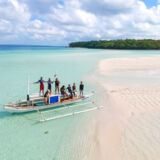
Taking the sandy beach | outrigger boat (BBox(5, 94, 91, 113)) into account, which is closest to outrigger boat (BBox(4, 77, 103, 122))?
outrigger boat (BBox(5, 94, 91, 113))

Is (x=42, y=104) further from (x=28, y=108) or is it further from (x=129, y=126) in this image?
(x=129, y=126)

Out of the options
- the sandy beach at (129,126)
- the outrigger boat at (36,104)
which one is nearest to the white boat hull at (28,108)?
the outrigger boat at (36,104)

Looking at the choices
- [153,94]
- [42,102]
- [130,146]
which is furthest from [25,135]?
[153,94]

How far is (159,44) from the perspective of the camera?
106 metres

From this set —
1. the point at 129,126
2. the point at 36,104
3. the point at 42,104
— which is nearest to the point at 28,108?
the point at 36,104

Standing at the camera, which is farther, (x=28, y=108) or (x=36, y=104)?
(x=36, y=104)

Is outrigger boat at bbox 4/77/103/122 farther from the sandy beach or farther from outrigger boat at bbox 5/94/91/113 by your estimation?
the sandy beach

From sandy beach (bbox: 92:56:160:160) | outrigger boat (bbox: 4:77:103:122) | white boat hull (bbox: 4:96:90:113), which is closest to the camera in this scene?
sandy beach (bbox: 92:56:160:160)

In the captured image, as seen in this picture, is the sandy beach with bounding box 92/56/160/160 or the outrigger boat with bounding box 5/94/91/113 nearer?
the sandy beach with bounding box 92/56/160/160

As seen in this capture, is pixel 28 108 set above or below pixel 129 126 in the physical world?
above

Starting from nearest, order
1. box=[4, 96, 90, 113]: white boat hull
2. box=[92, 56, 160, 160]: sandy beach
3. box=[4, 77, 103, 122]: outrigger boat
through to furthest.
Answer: box=[92, 56, 160, 160]: sandy beach → box=[4, 96, 90, 113]: white boat hull → box=[4, 77, 103, 122]: outrigger boat

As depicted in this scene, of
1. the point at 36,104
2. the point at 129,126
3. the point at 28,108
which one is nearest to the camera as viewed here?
the point at 129,126

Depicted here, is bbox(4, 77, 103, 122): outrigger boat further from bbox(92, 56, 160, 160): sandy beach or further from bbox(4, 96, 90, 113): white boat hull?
bbox(92, 56, 160, 160): sandy beach

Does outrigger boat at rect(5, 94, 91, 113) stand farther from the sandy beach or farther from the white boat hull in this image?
the sandy beach
